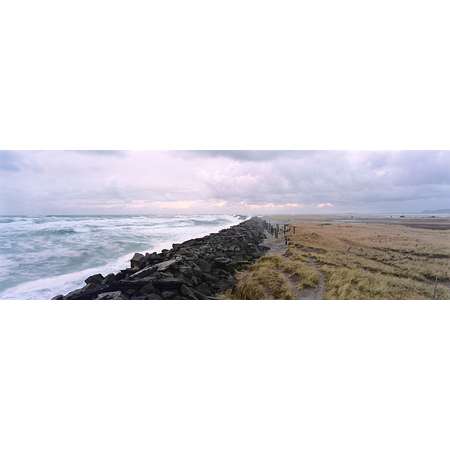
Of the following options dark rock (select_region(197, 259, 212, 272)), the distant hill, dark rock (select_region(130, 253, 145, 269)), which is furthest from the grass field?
dark rock (select_region(130, 253, 145, 269))

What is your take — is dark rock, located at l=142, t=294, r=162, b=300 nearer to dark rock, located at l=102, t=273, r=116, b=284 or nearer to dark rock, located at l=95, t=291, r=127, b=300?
dark rock, located at l=95, t=291, r=127, b=300

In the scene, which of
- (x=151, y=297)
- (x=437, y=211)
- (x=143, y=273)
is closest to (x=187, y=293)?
(x=151, y=297)

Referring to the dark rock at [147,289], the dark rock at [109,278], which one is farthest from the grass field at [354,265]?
the dark rock at [109,278]

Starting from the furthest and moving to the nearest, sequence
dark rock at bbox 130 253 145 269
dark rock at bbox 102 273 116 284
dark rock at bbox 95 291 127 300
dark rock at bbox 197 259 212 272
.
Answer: dark rock at bbox 197 259 212 272
dark rock at bbox 130 253 145 269
dark rock at bbox 102 273 116 284
dark rock at bbox 95 291 127 300

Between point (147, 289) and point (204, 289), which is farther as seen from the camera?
point (204, 289)

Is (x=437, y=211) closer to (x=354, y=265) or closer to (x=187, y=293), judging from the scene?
(x=354, y=265)
